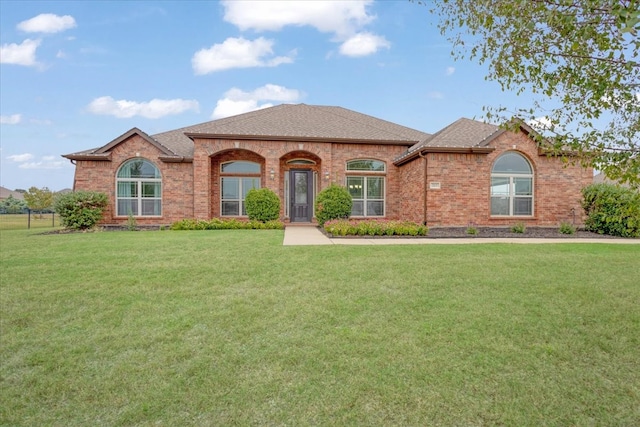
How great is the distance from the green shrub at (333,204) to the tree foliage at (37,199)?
2114cm

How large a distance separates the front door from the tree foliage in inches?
738

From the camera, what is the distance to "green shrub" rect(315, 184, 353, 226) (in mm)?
14172

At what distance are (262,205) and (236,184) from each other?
2.79 metres

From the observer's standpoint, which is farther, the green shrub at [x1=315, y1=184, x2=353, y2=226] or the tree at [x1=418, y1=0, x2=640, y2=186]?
the green shrub at [x1=315, y1=184, x2=353, y2=226]

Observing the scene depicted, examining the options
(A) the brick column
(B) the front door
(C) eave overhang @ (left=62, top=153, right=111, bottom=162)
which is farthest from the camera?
(B) the front door

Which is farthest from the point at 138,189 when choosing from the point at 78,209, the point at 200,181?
the point at 200,181

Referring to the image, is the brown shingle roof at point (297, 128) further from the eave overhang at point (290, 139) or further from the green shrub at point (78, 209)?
the green shrub at point (78, 209)

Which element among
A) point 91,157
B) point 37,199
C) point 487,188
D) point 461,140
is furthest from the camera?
point 37,199

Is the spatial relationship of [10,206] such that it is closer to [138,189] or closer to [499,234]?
[138,189]

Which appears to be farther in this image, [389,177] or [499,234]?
[389,177]

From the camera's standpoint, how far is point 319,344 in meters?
3.49

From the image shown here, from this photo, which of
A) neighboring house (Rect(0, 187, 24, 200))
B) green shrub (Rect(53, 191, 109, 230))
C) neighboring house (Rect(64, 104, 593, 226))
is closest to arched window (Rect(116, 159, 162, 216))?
neighboring house (Rect(64, 104, 593, 226))

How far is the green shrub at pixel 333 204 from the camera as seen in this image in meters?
14.2

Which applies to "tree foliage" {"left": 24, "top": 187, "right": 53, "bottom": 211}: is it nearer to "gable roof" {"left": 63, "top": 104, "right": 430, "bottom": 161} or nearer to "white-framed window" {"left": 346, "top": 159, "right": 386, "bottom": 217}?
"gable roof" {"left": 63, "top": 104, "right": 430, "bottom": 161}
